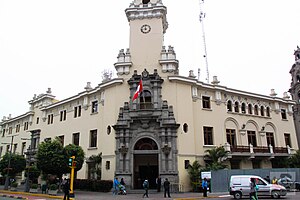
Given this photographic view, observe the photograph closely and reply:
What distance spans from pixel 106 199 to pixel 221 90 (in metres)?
20.4

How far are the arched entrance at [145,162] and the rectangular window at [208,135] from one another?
6.39m

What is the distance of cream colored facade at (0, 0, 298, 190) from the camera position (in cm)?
2867

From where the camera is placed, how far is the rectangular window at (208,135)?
3129 centimetres

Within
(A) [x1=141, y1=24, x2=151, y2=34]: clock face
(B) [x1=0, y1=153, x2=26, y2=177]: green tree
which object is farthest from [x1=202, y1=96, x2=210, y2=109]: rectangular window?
(B) [x1=0, y1=153, x2=26, y2=177]: green tree

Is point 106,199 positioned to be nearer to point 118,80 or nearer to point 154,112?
point 154,112

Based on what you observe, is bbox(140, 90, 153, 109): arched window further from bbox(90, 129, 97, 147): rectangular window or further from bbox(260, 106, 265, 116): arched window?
bbox(260, 106, 265, 116): arched window

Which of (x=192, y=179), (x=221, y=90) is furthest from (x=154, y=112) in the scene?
(x=221, y=90)

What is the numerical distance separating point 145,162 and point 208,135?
8.31 m

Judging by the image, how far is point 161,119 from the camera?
28.7 m

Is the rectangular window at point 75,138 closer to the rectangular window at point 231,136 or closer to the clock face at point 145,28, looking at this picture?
the clock face at point 145,28

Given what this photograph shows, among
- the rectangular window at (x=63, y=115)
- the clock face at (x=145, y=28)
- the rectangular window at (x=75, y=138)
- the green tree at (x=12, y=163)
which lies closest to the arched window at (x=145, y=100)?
the clock face at (x=145, y=28)

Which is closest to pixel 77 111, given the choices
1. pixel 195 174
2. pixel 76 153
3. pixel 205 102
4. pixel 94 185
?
pixel 76 153

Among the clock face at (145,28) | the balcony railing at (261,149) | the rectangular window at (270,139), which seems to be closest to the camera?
the balcony railing at (261,149)

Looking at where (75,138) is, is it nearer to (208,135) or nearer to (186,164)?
(186,164)
